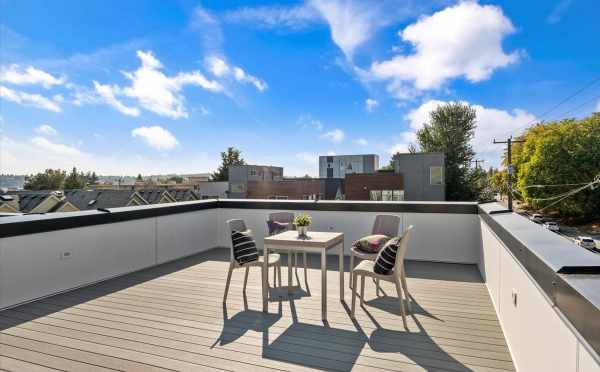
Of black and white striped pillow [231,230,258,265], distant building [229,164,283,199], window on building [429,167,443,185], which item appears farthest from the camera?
distant building [229,164,283,199]

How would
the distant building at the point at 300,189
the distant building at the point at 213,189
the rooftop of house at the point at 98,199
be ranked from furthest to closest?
1. the distant building at the point at 213,189
2. the distant building at the point at 300,189
3. the rooftop of house at the point at 98,199

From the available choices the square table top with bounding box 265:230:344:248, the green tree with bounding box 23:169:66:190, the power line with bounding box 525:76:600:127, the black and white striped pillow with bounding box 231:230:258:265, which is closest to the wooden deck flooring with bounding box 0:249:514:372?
the black and white striped pillow with bounding box 231:230:258:265

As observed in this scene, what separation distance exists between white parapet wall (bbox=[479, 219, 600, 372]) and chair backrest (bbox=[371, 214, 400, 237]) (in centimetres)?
127

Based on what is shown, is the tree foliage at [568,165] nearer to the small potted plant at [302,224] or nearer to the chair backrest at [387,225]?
the chair backrest at [387,225]

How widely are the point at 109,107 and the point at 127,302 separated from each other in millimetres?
29541

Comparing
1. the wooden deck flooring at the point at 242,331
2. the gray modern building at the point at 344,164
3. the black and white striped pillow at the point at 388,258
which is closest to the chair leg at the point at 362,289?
the wooden deck flooring at the point at 242,331

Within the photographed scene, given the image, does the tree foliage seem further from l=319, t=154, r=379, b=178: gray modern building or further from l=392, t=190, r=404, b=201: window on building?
l=319, t=154, r=379, b=178: gray modern building

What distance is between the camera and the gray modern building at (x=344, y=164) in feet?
157

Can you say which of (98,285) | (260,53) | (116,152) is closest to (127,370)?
(98,285)

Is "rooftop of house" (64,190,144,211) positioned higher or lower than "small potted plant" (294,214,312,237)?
lower

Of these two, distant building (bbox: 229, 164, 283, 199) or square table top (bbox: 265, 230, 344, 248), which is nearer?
square table top (bbox: 265, 230, 344, 248)

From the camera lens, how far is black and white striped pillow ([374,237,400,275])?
3010 mm

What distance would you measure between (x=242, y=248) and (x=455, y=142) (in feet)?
91.5

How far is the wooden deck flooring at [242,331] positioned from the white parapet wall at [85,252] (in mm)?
202
